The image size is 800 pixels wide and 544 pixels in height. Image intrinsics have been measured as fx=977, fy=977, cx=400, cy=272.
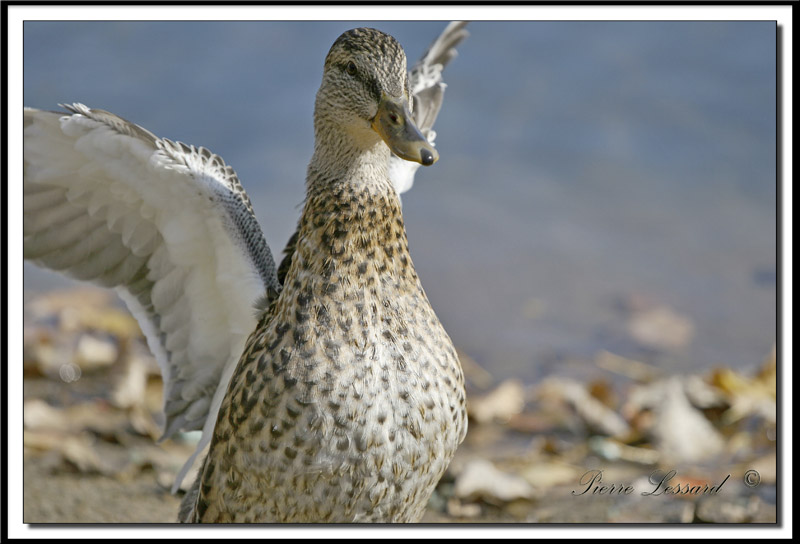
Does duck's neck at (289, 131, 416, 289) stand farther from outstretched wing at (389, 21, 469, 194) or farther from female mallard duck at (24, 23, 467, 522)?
outstretched wing at (389, 21, 469, 194)

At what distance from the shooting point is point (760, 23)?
333cm

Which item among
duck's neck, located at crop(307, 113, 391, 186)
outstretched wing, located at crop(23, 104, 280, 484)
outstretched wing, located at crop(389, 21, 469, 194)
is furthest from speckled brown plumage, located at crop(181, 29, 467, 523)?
outstretched wing, located at crop(389, 21, 469, 194)

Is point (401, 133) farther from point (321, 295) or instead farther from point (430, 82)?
point (430, 82)

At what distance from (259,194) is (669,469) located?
7.89ft

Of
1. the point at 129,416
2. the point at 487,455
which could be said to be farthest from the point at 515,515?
the point at 129,416

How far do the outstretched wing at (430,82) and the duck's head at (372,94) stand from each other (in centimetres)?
88

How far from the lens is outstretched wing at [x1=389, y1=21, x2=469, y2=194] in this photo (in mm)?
3771

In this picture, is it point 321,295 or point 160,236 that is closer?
point 321,295

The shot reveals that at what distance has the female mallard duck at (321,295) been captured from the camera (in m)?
2.59

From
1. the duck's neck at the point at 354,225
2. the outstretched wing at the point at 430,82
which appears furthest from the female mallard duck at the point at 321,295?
the outstretched wing at the point at 430,82

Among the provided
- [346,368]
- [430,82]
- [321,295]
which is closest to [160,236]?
[321,295]

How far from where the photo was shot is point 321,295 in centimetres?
268

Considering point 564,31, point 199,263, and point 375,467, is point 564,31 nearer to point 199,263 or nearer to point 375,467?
point 199,263

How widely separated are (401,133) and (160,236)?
1.00 metres
